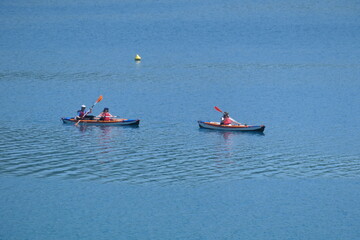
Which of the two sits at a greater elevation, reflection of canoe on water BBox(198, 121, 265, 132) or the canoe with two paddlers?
the canoe with two paddlers

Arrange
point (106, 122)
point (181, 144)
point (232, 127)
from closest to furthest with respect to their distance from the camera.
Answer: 1. point (181, 144)
2. point (232, 127)
3. point (106, 122)

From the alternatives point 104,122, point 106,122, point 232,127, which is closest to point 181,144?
point 232,127

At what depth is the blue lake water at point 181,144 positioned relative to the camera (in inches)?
1330

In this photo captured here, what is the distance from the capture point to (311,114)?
211ft

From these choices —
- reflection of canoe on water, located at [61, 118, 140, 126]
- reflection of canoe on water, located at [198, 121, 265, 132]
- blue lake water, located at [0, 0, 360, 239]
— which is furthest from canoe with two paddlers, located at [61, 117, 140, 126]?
reflection of canoe on water, located at [198, 121, 265, 132]

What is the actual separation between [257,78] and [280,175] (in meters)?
50.8

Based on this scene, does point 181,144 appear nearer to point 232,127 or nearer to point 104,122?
point 232,127

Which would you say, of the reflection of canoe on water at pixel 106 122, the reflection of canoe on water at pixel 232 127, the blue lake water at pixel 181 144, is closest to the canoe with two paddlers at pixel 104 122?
the reflection of canoe on water at pixel 106 122

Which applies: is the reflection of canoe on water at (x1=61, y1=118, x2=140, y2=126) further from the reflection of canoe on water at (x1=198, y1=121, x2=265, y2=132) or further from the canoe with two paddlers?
the reflection of canoe on water at (x1=198, y1=121, x2=265, y2=132)

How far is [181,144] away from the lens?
49.3 meters

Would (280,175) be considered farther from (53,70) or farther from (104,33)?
(104,33)

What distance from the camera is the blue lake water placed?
3378 cm

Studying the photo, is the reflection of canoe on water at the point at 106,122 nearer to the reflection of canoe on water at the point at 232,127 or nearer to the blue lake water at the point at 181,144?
the blue lake water at the point at 181,144

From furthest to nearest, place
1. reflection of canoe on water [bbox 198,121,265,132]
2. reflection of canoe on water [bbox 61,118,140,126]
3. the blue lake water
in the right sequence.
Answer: reflection of canoe on water [bbox 61,118,140,126] < reflection of canoe on water [bbox 198,121,265,132] < the blue lake water
